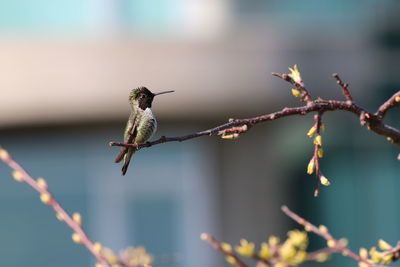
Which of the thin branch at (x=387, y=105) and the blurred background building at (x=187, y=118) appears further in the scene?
the blurred background building at (x=187, y=118)

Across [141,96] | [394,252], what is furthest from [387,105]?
[141,96]

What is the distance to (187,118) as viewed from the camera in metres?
12.1

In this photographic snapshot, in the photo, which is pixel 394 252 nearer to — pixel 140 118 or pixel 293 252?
pixel 293 252

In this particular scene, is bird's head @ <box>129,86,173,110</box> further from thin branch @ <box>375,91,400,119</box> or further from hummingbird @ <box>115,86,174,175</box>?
thin branch @ <box>375,91,400,119</box>

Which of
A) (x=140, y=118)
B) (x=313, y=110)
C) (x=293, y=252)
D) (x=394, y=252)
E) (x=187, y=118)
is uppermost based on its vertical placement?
(x=187, y=118)

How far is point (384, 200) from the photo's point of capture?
495 inches

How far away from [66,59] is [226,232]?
305 cm

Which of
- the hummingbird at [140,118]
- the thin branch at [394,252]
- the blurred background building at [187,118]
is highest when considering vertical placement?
the blurred background building at [187,118]

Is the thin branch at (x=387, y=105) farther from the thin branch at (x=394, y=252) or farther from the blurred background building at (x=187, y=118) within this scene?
the blurred background building at (x=187, y=118)

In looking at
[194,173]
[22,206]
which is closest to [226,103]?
[194,173]

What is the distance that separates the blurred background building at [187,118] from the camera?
1175 cm

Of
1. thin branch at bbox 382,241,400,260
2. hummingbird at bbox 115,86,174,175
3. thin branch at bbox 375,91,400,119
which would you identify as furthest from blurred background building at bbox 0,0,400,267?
thin branch at bbox 375,91,400,119

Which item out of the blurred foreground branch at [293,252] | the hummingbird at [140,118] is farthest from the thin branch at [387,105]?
the hummingbird at [140,118]

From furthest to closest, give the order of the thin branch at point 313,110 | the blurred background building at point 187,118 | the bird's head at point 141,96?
the blurred background building at point 187,118, the bird's head at point 141,96, the thin branch at point 313,110
